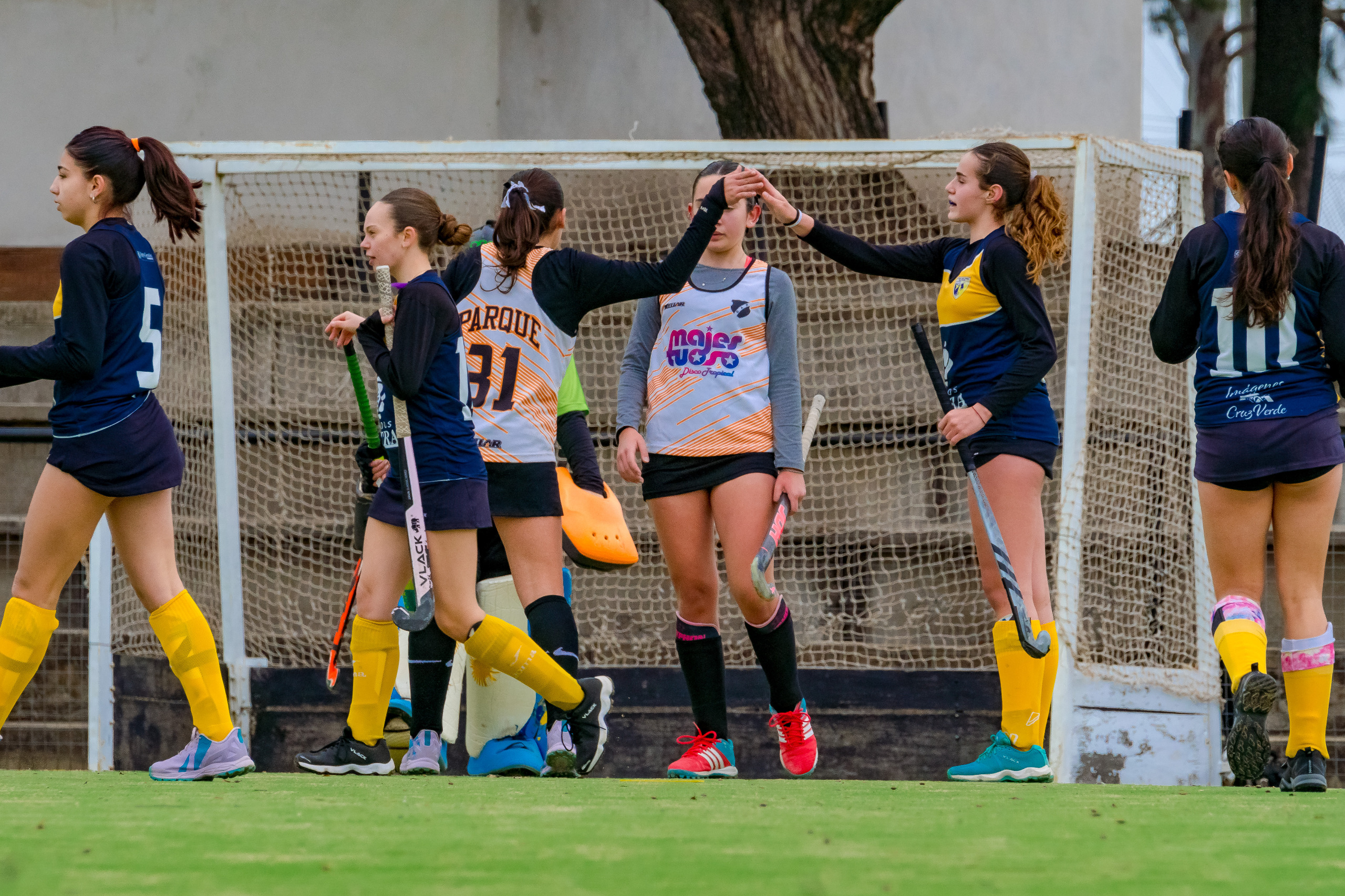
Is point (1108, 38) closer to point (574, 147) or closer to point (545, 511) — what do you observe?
point (574, 147)

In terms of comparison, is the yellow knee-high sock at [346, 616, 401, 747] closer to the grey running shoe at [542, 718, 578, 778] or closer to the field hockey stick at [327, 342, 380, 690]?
the field hockey stick at [327, 342, 380, 690]

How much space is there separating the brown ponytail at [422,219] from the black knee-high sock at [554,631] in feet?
3.57

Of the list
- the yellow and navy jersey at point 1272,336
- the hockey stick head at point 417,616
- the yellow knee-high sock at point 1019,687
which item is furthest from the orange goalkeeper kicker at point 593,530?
the yellow and navy jersey at point 1272,336

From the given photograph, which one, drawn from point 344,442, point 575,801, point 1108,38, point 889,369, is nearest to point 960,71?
point 1108,38

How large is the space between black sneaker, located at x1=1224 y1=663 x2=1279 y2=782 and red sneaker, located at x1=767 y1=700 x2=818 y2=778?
1.30 m

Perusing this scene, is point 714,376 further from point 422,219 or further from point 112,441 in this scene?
point 112,441

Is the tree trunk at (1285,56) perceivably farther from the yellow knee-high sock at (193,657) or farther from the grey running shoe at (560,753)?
the yellow knee-high sock at (193,657)

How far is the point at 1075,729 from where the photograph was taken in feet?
19.1

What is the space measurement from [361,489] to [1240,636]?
2.81 metres

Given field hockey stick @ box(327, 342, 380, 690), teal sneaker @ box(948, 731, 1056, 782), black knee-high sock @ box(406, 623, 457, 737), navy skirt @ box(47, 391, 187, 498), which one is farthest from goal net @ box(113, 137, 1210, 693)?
navy skirt @ box(47, 391, 187, 498)

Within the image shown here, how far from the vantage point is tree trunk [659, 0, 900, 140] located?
756 cm

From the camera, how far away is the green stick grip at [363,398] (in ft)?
13.9

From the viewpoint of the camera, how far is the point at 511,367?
4180mm

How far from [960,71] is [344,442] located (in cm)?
523
